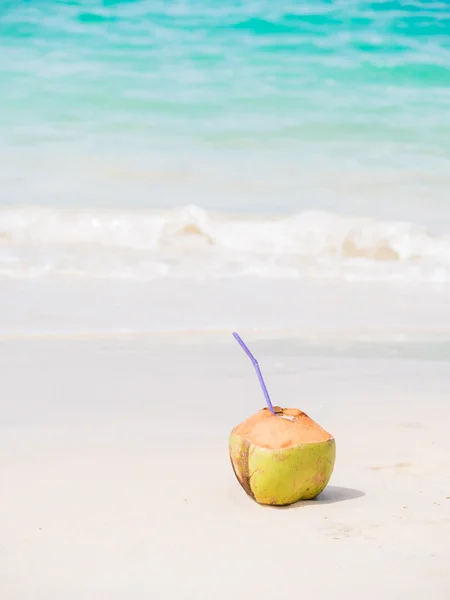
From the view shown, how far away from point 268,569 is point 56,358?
5391 millimetres

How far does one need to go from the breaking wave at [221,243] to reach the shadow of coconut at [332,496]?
13.3 m

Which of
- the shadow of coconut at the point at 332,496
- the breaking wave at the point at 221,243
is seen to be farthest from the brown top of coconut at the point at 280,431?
the breaking wave at the point at 221,243

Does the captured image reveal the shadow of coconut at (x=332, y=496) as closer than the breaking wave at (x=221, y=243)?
Yes

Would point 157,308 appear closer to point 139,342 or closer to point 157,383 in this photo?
point 139,342

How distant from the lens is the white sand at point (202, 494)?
9.64 feet

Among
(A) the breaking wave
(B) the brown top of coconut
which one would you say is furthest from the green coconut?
(A) the breaking wave

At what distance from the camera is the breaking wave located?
17906mm

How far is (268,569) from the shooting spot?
301cm

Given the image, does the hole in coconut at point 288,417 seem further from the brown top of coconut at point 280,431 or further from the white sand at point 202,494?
the white sand at point 202,494

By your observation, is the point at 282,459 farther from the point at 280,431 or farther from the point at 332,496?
the point at 332,496

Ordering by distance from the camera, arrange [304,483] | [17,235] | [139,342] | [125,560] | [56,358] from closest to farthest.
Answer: [125,560]
[304,483]
[56,358]
[139,342]
[17,235]

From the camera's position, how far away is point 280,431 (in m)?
3.76

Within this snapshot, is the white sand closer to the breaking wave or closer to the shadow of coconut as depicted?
the shadow of coconut

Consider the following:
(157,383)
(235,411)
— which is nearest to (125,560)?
(235,411)
